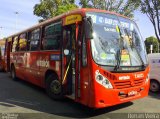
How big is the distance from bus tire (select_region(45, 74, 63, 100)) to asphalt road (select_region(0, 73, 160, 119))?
0.19 m

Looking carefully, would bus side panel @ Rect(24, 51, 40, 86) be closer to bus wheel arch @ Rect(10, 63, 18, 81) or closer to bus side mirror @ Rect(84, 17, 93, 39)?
bus wheel arch @ Rect(10, 63, 18, 81)

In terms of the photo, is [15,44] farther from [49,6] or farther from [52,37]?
[49,6]

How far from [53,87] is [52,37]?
1735 millimetres

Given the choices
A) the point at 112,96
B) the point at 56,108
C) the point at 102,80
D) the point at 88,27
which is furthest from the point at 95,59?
the point at 56,108

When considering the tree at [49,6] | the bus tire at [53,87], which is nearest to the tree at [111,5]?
the tree at [49,6]

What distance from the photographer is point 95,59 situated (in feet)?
22.1

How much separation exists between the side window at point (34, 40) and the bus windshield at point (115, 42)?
11.8ft

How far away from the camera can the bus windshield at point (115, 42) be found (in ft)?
22.6

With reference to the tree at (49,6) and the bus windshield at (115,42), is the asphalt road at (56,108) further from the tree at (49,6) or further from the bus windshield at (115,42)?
the tree at (49,6)

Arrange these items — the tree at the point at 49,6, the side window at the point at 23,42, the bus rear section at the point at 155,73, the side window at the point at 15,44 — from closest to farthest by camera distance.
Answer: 1. the bus rear section at the point at 155,73
2. the side window at the point at 23,42
3. the side window at the point at 15,44
4. the tree at the point at 49,6

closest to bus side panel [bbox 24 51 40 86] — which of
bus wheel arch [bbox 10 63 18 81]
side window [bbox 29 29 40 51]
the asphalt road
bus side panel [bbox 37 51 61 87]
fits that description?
side window [bbox 29 29 40 51]

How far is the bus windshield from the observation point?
6899 millimetres

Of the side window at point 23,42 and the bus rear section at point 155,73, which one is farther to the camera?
the side window at point 23,42

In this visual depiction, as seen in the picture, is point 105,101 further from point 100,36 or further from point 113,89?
point 100,36
